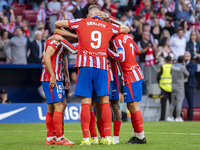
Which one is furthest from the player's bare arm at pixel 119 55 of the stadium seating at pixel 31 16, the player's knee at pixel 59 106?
the stadium seating at pixel 31 16

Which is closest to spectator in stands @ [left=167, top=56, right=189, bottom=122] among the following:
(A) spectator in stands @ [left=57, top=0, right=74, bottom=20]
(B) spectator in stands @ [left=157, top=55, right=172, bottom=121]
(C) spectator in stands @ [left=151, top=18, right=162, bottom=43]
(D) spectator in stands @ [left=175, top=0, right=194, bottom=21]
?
(B) spectator in stands @ [left=157, top=55, right=172, bottom=121]

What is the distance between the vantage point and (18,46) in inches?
640

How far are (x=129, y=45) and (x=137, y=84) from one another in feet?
2.26

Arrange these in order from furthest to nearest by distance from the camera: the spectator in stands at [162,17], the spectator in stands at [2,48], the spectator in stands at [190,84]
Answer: the spectator in stands at [162,17]
the spectator in stands at [190,84]
the spectator in stands at [2,48]

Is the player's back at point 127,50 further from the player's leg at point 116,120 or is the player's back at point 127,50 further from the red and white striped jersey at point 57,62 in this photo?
the red and white striped jersey at point 57,62

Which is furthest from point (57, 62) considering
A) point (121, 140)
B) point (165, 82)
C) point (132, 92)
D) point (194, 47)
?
point (194, 47)

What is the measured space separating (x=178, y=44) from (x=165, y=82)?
9.26 ft

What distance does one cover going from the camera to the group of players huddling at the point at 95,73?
7277mm

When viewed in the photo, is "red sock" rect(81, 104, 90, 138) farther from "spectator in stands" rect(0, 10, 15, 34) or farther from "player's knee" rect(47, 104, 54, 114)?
"spectator in stands" rect(0, 10, 15, 34)

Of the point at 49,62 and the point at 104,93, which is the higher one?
the point at 49,62

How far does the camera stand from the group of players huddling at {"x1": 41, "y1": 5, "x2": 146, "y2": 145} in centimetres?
728

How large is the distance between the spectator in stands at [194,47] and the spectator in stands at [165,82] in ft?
9.28

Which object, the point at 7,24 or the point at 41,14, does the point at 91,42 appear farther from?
the point at 41,14

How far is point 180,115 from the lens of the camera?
53.8 ft
